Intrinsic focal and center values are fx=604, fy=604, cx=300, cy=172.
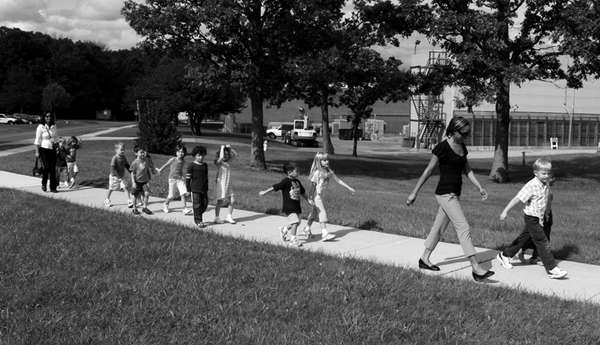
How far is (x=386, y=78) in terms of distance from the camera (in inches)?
1197

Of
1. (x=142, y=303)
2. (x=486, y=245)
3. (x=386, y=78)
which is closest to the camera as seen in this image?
(x=142, y=303)

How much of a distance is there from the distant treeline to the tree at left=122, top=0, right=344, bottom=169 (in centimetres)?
7405

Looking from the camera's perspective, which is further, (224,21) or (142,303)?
(224,21)

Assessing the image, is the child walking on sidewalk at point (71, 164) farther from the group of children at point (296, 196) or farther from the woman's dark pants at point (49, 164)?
the group of children at point (296, 196)

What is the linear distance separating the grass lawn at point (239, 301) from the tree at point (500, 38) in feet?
49.2

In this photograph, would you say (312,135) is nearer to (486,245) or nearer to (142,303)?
(486,245)

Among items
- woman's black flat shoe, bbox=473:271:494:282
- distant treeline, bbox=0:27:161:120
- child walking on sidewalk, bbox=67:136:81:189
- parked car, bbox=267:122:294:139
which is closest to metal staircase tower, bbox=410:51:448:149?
parked car, bbox=267:122:294:139

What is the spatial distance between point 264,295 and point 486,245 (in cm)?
425

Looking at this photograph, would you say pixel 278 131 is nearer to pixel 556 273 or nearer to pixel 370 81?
pixel 370 81

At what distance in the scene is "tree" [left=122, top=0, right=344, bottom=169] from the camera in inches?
765

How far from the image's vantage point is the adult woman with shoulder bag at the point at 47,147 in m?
12.7

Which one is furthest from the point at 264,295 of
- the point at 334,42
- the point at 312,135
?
the point at 312,135

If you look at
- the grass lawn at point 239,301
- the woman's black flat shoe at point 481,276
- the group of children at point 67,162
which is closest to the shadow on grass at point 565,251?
the woman's black flat shoe at point 481,276

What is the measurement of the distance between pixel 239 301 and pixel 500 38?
60.2 ft
